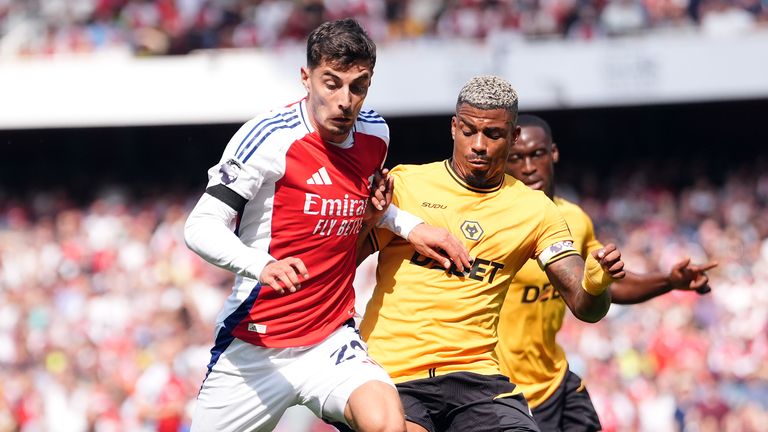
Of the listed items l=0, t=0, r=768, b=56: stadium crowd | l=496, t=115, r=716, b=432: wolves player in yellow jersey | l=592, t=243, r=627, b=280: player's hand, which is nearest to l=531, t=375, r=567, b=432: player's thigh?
l=496, t=115, r=716, b=432: wolves player in yellow jersey

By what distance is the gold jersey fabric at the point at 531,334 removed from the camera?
278 inches

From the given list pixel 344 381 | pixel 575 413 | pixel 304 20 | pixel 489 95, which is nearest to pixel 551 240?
pixel 489 95

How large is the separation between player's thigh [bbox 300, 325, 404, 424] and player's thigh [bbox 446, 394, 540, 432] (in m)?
0.47

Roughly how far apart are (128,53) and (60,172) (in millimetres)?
3346

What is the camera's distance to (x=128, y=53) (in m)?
19.8

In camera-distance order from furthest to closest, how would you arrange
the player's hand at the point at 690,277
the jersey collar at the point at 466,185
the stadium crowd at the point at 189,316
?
the stadium crowd at the point at 189,316, the player's hand at the point at 690,277, the jersey collar at the point at 466,185

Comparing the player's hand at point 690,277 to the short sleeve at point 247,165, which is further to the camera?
the player's hand at point 690,277

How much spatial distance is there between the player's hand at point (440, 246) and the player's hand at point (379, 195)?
20cm

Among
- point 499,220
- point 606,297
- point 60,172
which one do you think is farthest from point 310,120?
point 60,172

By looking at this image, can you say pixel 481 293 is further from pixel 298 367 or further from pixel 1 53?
pixel 1 53

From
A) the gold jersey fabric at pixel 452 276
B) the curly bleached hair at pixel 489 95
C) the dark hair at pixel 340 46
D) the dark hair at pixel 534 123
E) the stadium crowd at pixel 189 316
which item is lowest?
the stadium crowd at pixel 189 316

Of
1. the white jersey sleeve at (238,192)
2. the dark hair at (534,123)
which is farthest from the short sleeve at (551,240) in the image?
the dark hair at (534,123)

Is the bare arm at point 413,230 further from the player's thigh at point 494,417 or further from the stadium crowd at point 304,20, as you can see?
the stadium crowd at point 304,20

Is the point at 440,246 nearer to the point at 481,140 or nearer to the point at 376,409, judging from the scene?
the point at 481,140
